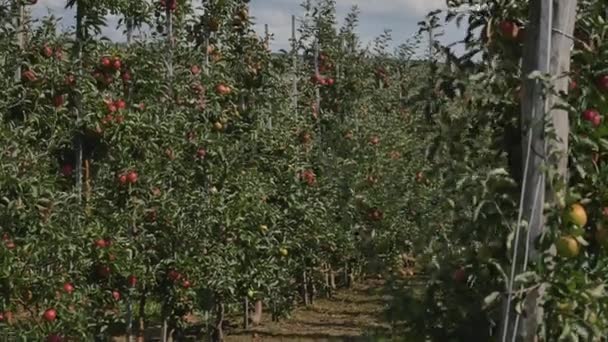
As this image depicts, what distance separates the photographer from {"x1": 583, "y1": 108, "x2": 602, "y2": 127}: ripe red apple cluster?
7.87 ft

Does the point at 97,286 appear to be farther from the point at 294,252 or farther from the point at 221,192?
the point at 294,252

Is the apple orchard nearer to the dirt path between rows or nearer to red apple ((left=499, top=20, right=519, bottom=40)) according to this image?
red apple ((left=499, top=20, right=519, bottom=40))

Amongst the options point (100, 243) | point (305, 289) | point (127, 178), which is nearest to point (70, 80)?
point (127, 178)

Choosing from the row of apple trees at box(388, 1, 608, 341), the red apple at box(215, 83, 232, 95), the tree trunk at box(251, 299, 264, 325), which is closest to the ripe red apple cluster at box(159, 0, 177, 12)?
the red apple at box(215, 83, 232, 95)

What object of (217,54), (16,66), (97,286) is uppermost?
(217,54)

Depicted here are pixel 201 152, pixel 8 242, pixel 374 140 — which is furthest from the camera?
pixel 374 140

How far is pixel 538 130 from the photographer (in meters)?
2.22

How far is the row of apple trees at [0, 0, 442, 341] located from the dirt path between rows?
19.0 inches

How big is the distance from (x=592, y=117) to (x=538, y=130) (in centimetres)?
26

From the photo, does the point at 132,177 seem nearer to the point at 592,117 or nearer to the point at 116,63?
the point at 116,63

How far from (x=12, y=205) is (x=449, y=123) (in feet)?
7.51

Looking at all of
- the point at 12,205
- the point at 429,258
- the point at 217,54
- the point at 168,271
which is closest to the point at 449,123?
the point at 429,258

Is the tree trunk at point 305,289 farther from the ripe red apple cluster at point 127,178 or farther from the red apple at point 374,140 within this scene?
the ripe red apple cluster at point 127,178

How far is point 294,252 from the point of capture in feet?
28.7
